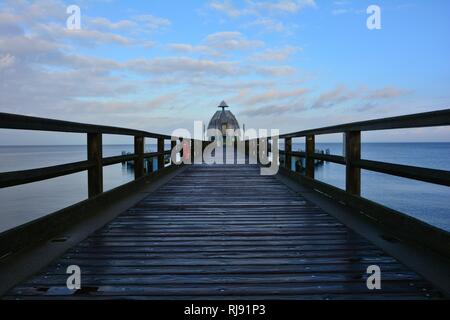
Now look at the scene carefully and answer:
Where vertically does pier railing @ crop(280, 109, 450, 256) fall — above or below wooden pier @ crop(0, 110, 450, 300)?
above

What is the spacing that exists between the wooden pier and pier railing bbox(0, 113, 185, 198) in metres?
0.02

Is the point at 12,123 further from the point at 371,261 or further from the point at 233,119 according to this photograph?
the point at 233,119

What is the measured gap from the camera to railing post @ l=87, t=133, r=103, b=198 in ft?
16.6

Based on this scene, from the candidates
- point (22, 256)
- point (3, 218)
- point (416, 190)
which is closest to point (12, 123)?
point (22, 256)

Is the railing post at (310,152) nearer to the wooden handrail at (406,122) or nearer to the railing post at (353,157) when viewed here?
the wooden handrail at (406,122)

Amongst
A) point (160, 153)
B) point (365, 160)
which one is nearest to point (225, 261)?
point (365, 160)

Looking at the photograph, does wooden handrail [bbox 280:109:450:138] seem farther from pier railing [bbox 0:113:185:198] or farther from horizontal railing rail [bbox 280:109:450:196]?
pier railing [bbox 0:113:185:198]

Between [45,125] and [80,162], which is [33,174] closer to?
[45,125]

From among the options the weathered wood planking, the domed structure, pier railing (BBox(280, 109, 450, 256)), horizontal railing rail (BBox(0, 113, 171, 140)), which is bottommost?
the weathered wood planking

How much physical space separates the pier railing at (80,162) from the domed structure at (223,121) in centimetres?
5739

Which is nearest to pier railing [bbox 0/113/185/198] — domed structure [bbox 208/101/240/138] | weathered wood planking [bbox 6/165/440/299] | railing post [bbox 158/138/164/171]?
weathered wood planking [bbox 6/165/440/299]

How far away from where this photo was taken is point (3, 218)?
21016 millimetres

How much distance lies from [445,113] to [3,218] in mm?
22942

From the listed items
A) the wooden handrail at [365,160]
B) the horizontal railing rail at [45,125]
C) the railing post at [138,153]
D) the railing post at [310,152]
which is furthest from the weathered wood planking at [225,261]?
the railing post at [138,153]
